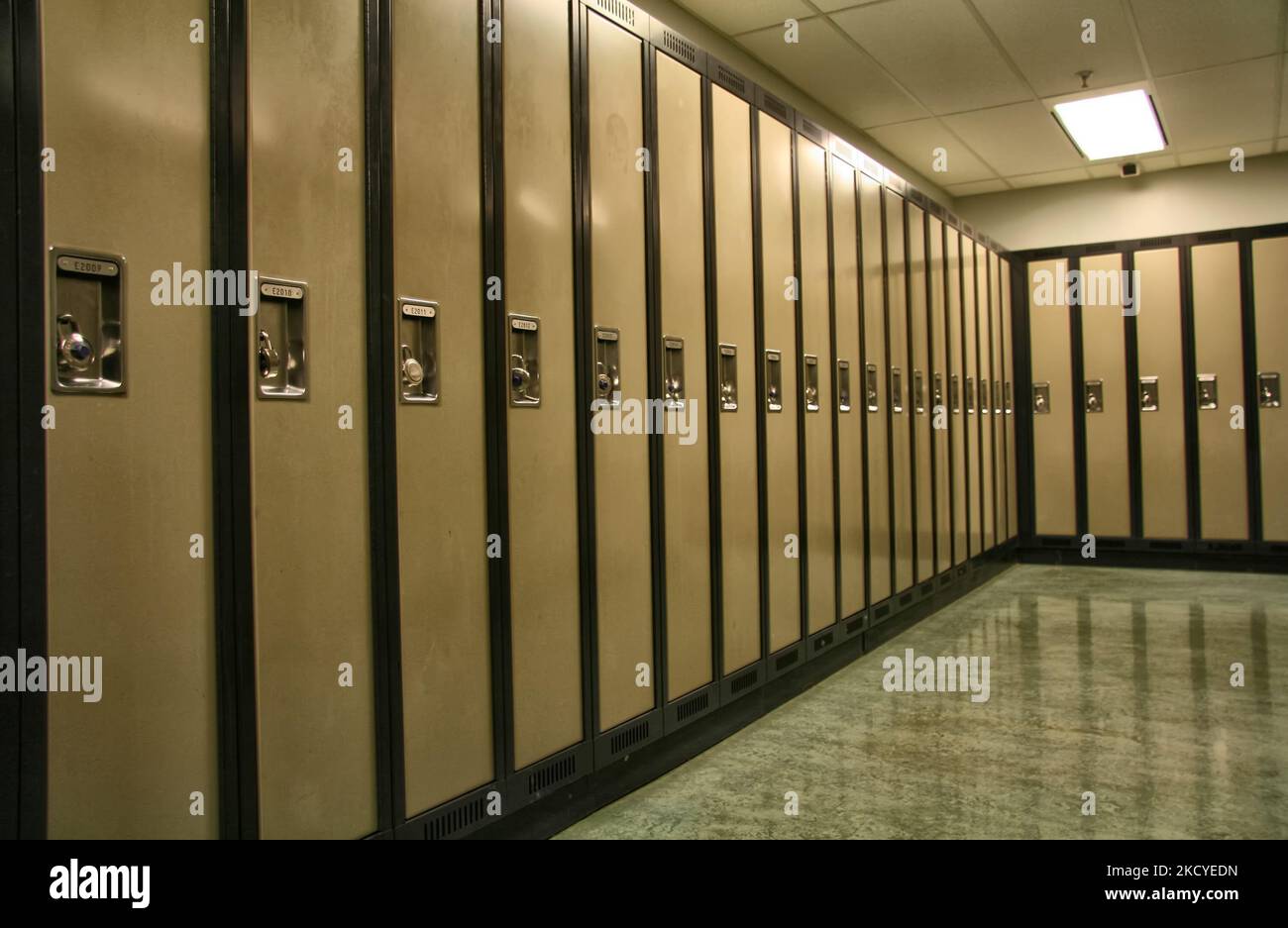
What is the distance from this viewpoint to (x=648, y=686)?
10.2 ft

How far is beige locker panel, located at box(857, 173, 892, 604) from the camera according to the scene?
493 centimetres

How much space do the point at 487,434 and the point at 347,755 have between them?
2.86 feet

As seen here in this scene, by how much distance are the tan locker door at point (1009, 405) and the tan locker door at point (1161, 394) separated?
973 millimetres

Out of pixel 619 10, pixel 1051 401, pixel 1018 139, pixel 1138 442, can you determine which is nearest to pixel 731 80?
pixel 619 10

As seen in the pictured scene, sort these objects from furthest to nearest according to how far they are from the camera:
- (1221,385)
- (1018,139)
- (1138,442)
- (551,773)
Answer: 1. (1138,442)
2. (1221,385)
3. (1018,139)
4. (551,773)

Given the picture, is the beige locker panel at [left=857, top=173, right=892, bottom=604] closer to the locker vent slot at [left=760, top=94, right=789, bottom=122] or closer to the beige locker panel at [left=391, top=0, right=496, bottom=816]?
the locker vent slot at [left=760, top=94, right=789, bottom=122]

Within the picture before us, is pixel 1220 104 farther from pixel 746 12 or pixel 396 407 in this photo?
pixel 396 407

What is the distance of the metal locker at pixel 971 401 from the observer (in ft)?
21.8

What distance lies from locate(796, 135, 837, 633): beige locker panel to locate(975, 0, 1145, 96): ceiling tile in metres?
1.35

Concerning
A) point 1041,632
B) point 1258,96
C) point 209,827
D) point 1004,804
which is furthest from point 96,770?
point 1258,96

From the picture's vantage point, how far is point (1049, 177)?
789 cm

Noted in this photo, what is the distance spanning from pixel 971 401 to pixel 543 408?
16.3ft

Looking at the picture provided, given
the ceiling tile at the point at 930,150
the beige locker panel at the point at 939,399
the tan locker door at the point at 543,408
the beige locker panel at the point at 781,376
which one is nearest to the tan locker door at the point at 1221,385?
the ceiling tile at the point at 930,150

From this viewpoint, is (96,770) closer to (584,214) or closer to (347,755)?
(347,755)
